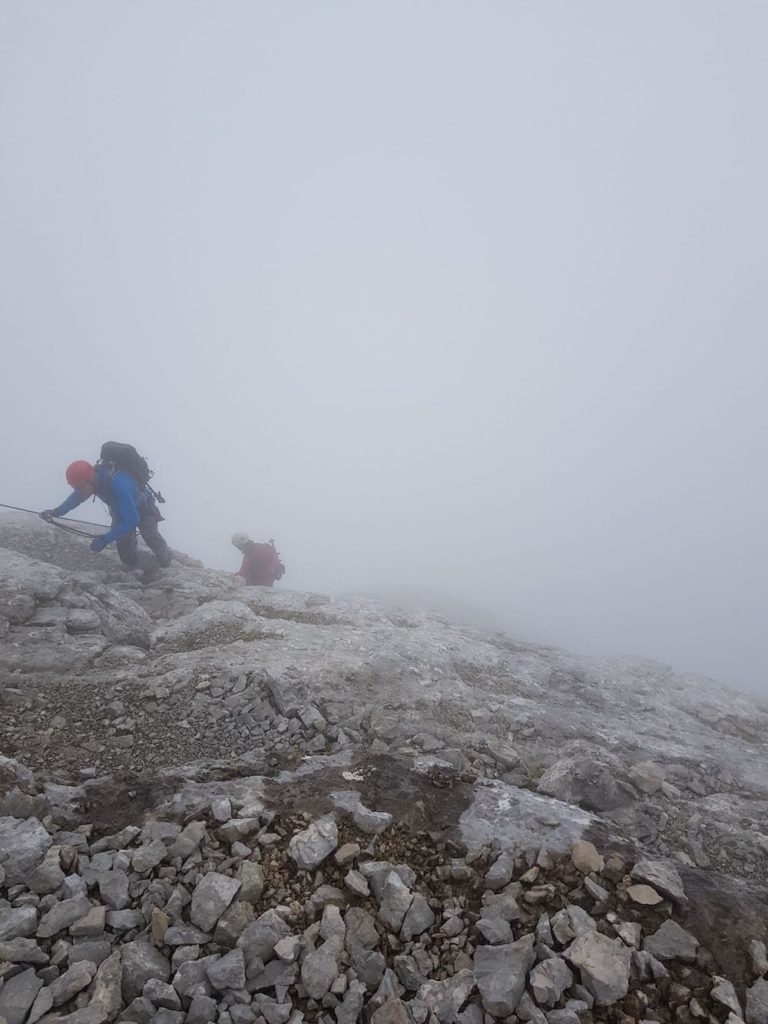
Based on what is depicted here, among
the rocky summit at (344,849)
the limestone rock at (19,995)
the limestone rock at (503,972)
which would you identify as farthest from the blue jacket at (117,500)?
the limestone rock at (503,972)

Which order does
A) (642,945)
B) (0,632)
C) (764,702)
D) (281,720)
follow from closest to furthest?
1. (642,945)
2. (281,720)
3. (0,632)
4. (764,702)

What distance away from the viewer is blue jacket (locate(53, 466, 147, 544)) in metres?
13.3

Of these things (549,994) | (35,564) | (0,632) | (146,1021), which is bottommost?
(146,1021)

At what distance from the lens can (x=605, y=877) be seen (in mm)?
4793

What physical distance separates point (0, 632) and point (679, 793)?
38.5 ft

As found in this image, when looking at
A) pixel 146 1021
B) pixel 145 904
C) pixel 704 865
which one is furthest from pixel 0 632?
pixel 704 865

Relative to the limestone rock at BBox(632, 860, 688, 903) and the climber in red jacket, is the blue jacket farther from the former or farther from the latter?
the limestone rock at BBox(632, 860, 688, 903)

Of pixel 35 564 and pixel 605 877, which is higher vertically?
pixel 35 564

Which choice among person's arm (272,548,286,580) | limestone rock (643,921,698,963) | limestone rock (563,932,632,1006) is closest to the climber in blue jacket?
person's arm (272,548,286,580)

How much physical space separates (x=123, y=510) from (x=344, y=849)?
1128 cm

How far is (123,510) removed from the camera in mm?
13344

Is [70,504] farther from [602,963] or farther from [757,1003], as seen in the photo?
[757,1003]

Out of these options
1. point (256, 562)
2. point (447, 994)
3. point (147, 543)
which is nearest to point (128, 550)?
point (147, 543)

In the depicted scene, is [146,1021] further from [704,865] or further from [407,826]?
[704,865]
